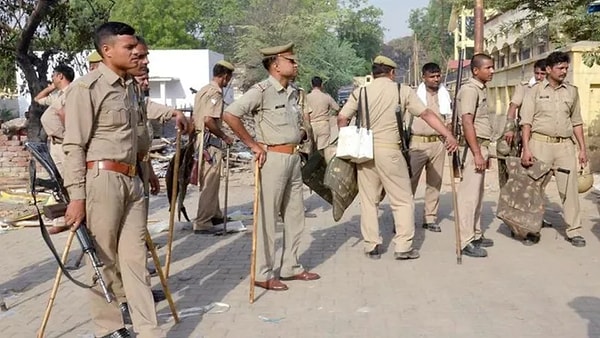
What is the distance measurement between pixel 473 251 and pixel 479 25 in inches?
361

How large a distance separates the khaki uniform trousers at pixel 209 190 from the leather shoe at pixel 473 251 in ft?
9.59

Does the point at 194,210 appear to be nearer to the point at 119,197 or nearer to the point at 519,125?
the point at 519,125

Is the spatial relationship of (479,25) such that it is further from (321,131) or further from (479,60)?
(479,60)

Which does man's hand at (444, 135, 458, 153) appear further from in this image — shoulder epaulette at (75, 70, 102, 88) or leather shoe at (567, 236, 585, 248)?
shoulder epaulette at (75, 70, 102, 88)

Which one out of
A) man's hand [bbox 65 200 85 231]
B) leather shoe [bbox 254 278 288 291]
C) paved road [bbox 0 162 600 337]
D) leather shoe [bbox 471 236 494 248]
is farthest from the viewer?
leather shoe [bbox 471 236 494 248]

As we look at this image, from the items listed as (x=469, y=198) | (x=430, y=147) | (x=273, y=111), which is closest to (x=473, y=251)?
(x=469, y=198)

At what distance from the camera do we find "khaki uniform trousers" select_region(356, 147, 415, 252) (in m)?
6.79

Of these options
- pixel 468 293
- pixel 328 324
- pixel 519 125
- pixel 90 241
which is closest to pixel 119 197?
pixel 90 241

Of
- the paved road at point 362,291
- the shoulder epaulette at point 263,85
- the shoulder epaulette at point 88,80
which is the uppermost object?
the shoulder epaulette at point 263,85

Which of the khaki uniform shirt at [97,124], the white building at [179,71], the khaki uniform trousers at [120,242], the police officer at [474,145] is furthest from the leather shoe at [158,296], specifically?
the white building at [179,71]

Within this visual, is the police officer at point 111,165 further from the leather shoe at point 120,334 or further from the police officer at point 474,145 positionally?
the police officer at point 474,145

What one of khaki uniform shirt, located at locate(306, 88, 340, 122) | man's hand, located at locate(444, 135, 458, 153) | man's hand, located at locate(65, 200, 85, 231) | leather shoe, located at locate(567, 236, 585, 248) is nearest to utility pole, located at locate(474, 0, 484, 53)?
khaki uniform shirt, located at locate(306, 88, 340, 122)

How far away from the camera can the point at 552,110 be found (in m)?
7.36

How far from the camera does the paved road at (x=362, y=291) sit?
16.5 feet
